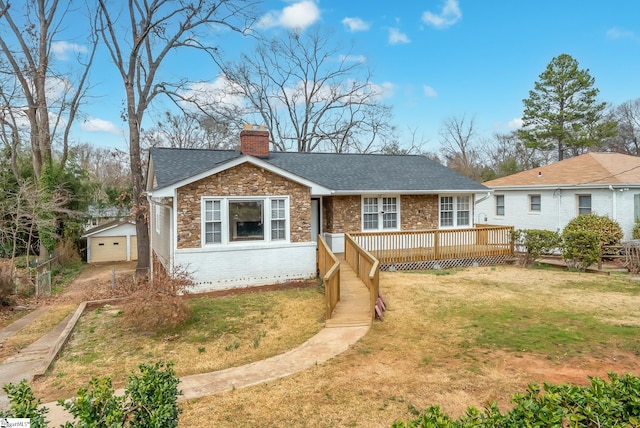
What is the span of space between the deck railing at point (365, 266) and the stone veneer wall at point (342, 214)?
164 centimetres

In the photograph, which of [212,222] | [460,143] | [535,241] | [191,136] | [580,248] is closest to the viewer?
[212,222]

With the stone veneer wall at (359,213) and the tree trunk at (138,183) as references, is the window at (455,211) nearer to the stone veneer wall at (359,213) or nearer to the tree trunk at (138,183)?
the stone veneer wall at (359,213)

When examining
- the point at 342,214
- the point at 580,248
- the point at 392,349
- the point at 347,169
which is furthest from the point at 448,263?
the point at 392,349

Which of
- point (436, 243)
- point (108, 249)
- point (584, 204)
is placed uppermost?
point (584, 204)

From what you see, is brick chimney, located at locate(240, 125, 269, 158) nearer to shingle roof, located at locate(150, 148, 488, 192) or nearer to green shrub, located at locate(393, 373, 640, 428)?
shingle roof, located at locate(150, 148, 488, 192)

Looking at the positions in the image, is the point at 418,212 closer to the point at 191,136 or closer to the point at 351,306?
the point at 351,306

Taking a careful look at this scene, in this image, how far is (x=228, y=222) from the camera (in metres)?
12.3

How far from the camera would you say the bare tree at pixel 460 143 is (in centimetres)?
4112

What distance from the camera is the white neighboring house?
17359mm

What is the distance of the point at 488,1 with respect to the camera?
722 inches

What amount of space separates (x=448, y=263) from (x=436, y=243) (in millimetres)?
1009

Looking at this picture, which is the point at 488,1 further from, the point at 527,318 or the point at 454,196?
the point at 527,318

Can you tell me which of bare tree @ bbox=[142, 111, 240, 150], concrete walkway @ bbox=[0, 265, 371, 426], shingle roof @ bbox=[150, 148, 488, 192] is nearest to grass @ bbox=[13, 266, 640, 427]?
concrete walkway @ bbox=[0, 265, 371, 426]

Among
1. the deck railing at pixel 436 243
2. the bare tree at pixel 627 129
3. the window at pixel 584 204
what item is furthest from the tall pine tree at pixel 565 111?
the deck railing at pixel 436 243
